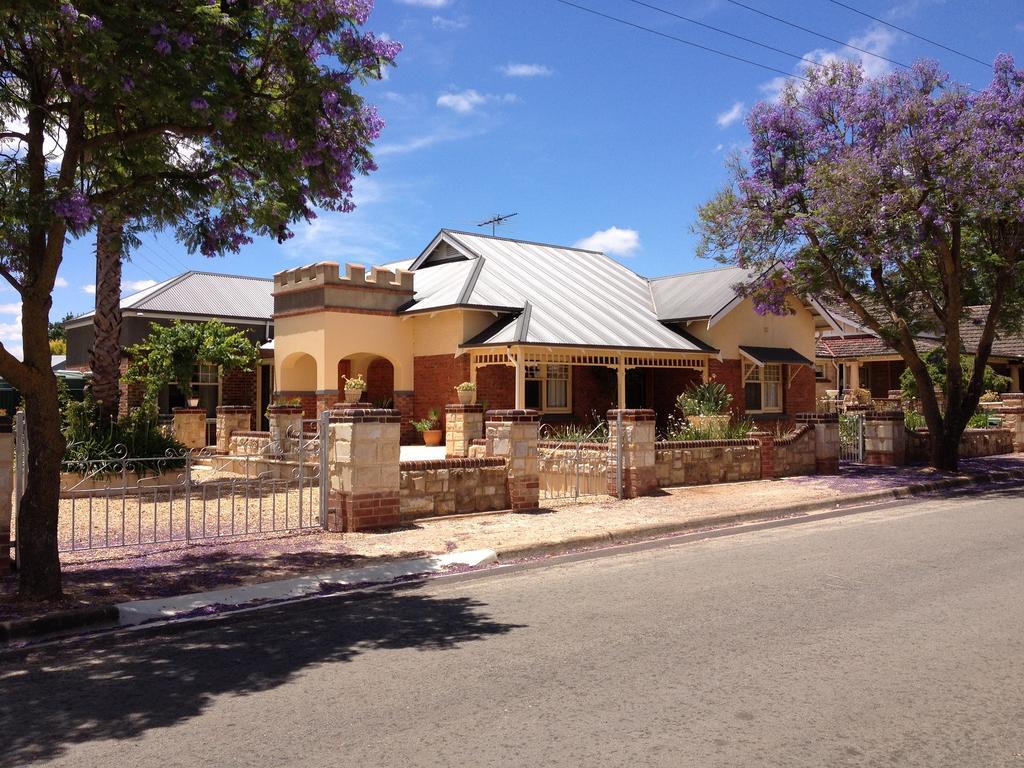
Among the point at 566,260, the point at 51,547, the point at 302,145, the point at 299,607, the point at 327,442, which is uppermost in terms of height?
the point at 566,260

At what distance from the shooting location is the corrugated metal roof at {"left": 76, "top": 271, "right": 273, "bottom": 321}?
27844 mm

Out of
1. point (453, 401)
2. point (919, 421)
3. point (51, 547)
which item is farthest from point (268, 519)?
point (919, 421)

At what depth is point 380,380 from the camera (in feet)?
88.2

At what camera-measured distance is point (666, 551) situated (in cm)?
1060

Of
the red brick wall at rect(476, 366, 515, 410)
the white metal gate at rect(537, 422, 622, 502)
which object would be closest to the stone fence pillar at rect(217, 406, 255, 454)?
the red brick wall at rect(476, 366, 515, 410)

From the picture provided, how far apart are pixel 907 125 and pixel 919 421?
34.6 feet

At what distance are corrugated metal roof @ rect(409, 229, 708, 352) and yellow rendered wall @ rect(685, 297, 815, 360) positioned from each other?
704 millimetres

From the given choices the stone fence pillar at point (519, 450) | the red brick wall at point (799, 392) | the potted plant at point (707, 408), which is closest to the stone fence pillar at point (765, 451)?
the potted plant at point (707, 408)

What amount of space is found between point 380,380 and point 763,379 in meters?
12.0

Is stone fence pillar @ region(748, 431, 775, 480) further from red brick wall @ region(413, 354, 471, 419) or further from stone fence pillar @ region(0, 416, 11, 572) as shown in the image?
stone fence pillar @ region(0, 416, 11, 572)

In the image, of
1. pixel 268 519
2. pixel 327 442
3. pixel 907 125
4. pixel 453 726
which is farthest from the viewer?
pixel 907 125

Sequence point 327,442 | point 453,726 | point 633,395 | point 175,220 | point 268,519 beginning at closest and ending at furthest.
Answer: point 453,726 → point 175,220 → point 327,442 → point 268,519 → point 633,395

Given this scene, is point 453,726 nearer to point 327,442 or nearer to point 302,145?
point 302,145

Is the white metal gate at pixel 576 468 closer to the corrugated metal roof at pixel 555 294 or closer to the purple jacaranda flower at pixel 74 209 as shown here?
the corrugated metal roof at pixel 555 294
